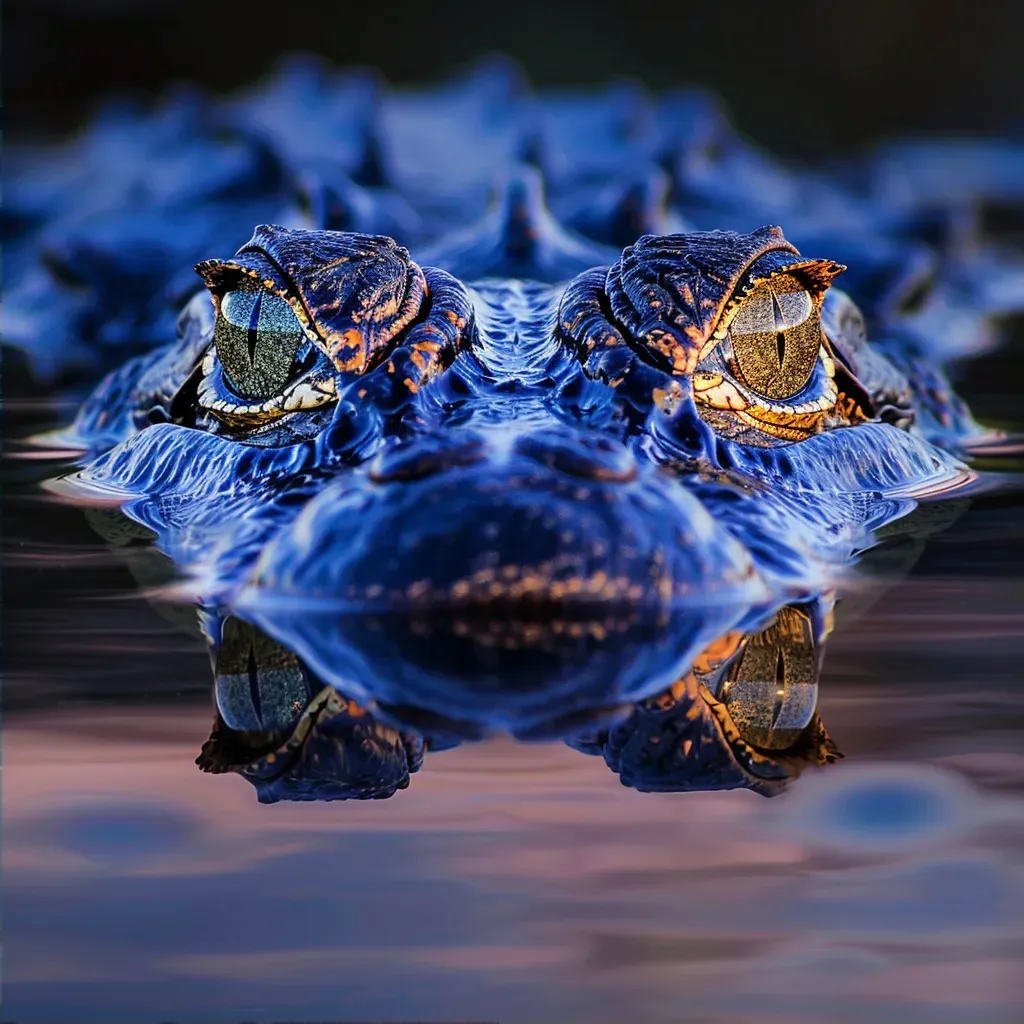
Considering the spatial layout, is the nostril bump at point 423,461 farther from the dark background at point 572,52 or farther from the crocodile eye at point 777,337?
the dark background at point 572,52

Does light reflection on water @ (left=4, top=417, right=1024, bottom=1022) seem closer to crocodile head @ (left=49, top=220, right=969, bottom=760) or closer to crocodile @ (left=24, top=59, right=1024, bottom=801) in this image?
crocodile @ (left=24, top=59, right=1024, bottom=801)

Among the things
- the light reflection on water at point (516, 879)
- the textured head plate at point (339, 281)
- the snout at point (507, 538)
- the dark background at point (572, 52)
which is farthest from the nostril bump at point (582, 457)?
the dark background at point (572, 52)

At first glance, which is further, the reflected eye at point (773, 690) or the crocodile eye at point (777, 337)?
the crocodile eye at point (777, 337)

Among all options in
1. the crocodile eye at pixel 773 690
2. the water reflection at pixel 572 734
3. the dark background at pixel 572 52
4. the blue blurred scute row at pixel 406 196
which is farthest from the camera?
the dark background at pixel 572 52

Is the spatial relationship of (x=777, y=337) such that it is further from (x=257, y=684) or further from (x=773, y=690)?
(x=257, y=684)

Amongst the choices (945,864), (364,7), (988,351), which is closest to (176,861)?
(945,864)

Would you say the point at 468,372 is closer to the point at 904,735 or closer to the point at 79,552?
the point at 79,552

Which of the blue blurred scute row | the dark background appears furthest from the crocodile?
the dark background
